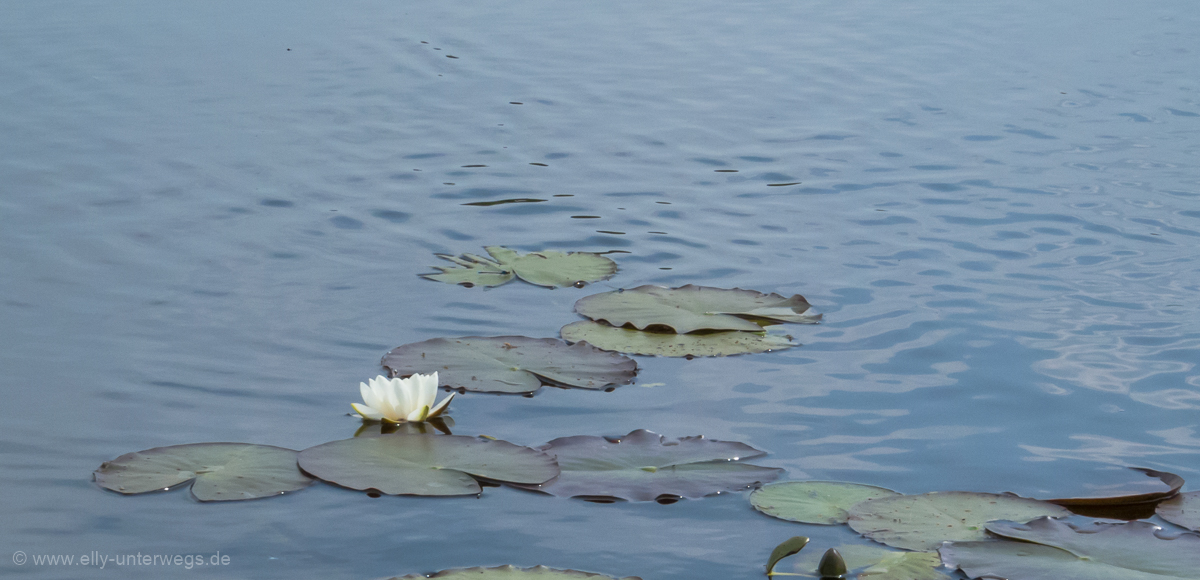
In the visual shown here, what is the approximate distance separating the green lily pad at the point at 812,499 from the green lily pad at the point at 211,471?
52.3 inches

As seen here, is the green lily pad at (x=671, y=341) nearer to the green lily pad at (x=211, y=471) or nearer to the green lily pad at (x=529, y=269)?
the green lily pad at (x=529, y=269)

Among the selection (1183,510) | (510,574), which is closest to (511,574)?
(510,574)

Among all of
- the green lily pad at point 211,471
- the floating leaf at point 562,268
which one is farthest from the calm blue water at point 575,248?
the floating leaf at point 562,268

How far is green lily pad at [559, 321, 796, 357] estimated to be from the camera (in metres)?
4.26

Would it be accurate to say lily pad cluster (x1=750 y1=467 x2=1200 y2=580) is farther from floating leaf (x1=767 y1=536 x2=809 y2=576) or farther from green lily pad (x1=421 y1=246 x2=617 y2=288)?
green lily pad (x1=421 y1=246 x2=617 y2=288)

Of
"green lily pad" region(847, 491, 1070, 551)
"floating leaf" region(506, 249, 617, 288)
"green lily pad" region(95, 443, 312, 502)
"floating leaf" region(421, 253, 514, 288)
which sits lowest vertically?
"green lily pad" region(95, 443, 312, 502)

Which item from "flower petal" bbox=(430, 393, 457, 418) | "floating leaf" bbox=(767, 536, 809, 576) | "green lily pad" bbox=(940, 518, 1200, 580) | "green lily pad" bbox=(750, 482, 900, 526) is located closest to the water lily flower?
"flower petal" bbox=(430, 393, 457, 418)

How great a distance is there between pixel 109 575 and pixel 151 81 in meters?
6.84

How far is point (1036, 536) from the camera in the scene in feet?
9.16

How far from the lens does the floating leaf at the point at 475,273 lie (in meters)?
5.07

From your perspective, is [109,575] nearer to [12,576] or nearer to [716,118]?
[12,576]

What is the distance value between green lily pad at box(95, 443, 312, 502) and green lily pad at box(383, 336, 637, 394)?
2.47 feet

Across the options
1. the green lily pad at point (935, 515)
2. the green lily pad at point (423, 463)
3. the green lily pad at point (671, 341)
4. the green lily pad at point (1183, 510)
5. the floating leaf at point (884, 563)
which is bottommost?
the green lily pad at point (423, 463)

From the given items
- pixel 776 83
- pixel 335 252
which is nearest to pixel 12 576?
pixel 335 252
